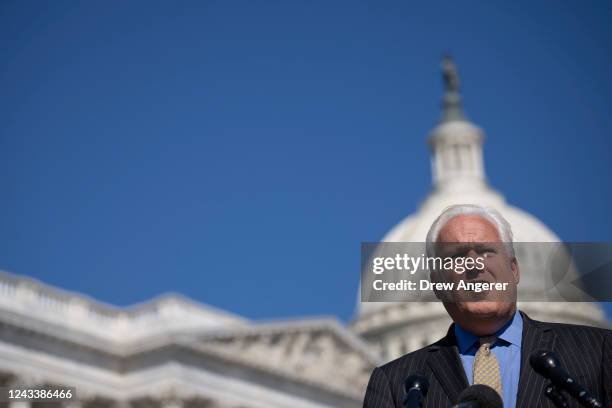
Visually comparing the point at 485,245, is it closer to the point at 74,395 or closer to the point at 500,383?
the point at 500,383

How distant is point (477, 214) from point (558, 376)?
3.34 ft

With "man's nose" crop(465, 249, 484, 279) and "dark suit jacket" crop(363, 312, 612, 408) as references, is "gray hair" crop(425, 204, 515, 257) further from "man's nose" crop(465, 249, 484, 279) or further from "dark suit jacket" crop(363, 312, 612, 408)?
"dark suit jacket" crop(363, 312, 612, 408)

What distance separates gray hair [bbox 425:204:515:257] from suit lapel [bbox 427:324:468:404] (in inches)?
16.6

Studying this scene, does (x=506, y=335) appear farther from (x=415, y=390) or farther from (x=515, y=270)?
(x=415, y=390)

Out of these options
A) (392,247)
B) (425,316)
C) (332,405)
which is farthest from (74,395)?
(425,316)

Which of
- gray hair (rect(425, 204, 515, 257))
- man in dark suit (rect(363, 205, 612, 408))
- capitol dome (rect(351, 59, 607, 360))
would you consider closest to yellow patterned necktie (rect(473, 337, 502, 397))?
man in dark suit (rect(363, 205, 612, 408))

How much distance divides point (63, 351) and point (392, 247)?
137ft

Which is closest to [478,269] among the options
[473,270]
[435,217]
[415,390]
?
[473,270]

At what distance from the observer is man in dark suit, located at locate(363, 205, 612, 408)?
479 centimetres

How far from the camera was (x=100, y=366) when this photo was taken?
4769 cm

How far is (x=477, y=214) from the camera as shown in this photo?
5.21m

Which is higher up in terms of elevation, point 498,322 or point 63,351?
point 63,351

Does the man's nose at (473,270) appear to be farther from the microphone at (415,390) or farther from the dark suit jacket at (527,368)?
the microphone at (415,390)

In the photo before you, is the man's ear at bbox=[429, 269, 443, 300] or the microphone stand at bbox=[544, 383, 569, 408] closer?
the microphone stand at bbox=[544, 383, 569, 408]
